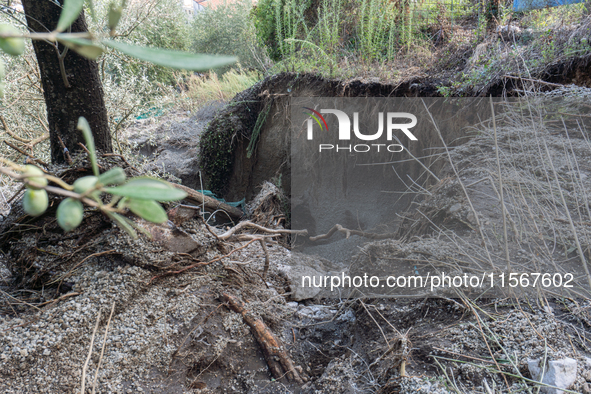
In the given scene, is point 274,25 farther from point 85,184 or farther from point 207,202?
point 85,184

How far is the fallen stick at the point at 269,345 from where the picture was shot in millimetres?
1791

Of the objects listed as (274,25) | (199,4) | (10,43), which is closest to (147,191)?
(10,43)

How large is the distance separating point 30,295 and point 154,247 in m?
0.54

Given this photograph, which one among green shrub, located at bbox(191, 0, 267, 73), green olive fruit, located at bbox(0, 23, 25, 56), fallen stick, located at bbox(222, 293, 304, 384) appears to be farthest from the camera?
green shrub, located at bbox(191, 0, 267, 73)

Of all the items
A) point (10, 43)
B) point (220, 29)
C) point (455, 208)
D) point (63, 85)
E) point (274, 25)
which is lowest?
point (455, 208)

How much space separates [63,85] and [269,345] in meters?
1.63

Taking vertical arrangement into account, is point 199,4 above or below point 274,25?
above

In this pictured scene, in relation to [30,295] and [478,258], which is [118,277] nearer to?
[30,295]

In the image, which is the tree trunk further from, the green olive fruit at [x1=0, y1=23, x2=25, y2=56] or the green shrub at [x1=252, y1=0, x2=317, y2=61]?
the green shrub at [x1=252, y1=0, x2=317, y2=61]

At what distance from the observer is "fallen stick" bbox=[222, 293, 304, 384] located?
1.79m

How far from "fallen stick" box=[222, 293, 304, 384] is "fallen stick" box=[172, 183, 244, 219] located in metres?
0.59

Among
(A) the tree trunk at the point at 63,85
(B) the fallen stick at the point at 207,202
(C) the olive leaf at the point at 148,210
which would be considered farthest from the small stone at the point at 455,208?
(C) the olive leaf at the point at 148,210

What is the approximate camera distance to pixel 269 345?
6.02ft

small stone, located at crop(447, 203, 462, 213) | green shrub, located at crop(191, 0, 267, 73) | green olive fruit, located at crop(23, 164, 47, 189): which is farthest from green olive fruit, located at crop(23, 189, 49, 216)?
green shrub, located at crop(191, 0, 267, 73)
